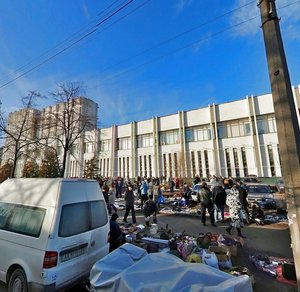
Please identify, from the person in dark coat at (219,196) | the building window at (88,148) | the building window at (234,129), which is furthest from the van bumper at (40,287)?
the building window at (88,148)

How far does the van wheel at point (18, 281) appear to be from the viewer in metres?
3.67

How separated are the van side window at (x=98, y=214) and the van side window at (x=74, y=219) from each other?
0.20 metres

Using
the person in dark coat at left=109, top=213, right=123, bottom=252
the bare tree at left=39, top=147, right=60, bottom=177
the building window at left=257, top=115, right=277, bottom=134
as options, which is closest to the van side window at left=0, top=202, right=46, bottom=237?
the person in dark coat at left=109, top=213, right=123, bottom=252

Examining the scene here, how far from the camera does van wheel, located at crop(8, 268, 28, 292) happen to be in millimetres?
3669

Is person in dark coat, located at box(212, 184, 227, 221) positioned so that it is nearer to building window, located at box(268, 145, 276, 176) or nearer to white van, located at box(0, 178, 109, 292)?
white van, located at box(0, 178, 109, 292)

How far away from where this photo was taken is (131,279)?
102 inches

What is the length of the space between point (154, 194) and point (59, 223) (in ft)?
36.2

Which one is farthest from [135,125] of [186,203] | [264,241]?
[264,241]

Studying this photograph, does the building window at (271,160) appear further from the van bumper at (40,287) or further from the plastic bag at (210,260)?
the van bumper at (40,287)

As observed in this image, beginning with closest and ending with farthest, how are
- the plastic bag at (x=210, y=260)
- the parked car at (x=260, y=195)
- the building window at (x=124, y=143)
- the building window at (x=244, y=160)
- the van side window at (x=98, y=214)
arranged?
the van side window at (x=98, y=214) < the plastic bag at (x=210, y=260) < the parked car at (x=260, y=195) < the building window at (x=244, y=160) < the building window at (x=124, y=143)

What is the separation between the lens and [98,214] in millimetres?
4828

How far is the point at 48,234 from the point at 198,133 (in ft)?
122

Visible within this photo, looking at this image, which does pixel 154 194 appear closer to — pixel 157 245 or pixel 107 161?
pixel 157 245

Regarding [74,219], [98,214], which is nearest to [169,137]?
[98,214]
